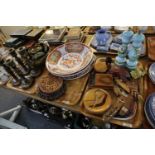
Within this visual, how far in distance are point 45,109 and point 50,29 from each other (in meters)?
0.63

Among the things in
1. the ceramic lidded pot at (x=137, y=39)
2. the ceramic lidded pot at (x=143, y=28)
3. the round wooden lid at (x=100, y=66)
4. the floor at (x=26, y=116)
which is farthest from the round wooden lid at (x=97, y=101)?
the floor at (x=26, y=116)

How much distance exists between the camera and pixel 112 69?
690 mm

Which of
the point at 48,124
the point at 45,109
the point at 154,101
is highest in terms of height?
the point at 154,101

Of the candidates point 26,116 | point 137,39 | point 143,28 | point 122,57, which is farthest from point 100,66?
point 26,116

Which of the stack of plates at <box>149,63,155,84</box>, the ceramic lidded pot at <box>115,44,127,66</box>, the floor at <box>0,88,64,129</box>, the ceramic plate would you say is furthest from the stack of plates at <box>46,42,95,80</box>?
the floor at <box>0,88,64,129</box>

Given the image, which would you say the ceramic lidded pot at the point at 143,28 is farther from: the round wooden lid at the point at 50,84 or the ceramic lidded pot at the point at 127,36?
the round wooden lid at the point at 50,84

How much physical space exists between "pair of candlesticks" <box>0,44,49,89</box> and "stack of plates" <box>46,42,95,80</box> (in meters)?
0.07

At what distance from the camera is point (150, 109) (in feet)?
1.77

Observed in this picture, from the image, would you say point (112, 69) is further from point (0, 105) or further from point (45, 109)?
point (0, 105)

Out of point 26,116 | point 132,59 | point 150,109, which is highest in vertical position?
point 132,59

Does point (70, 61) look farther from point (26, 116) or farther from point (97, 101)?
point (26, 116)

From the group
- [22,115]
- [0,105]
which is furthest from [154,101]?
[0,105]

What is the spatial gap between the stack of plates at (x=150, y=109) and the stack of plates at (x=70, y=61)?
0.98 ft

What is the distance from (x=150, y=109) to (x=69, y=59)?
459 millimetres
